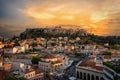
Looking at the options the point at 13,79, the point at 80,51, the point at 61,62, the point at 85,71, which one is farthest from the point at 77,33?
the point at 13,79

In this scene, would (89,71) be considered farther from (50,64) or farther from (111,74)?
(50,64)

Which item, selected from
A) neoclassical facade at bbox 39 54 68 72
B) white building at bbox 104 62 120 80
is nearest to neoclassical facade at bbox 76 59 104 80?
white building at bbox 104 62 120 80

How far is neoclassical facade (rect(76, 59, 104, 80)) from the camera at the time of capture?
25.5m

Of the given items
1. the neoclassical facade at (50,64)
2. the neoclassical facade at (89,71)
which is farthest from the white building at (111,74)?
the neoclassical facade at (50,64)

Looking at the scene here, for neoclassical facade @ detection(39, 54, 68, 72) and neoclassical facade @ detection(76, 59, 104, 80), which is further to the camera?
neoclassical facade @ detection(39, 54, 68, 72)

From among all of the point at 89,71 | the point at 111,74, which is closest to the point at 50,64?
the point at 89,71

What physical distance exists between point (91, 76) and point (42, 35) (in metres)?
56.4

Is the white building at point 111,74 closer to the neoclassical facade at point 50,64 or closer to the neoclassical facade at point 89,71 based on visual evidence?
the neoclassical facade at point 89,71

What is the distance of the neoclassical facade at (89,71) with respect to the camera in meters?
25.5

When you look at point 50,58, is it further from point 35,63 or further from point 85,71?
point 85,71

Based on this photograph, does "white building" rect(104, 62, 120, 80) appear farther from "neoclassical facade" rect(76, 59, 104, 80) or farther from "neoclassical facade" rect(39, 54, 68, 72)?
"neoclassical facade" rect(39, 54, 68, 72)

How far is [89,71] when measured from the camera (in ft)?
88.7

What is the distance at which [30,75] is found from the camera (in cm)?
2611

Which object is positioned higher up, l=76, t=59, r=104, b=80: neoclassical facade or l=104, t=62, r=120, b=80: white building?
A: l=104, t=62, r=120, b=80: white building
